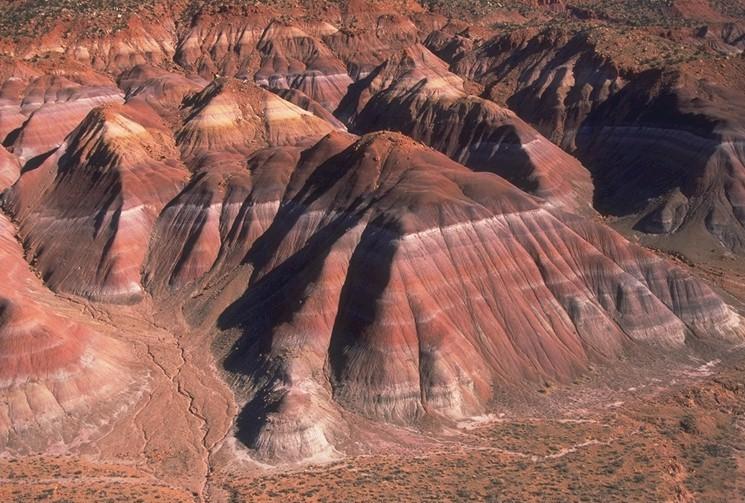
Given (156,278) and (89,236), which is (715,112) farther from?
(89,236)

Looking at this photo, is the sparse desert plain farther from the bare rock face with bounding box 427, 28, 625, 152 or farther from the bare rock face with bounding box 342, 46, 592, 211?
the bare rock face with bounding box 427, 28, 625, 152

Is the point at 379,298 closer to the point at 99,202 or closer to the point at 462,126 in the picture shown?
the point at 99,202

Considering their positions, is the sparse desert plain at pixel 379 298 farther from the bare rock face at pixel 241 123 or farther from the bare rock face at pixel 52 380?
the bare rock face at pixel 241 123

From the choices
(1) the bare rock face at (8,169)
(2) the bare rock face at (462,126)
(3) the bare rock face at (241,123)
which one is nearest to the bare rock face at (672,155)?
(2) the bare rock face at (462,126)

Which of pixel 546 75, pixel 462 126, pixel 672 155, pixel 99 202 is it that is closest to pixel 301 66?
pixel 546 75

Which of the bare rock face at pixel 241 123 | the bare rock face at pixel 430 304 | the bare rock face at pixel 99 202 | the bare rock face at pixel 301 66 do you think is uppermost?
the bare rock face at pixel 430 304
